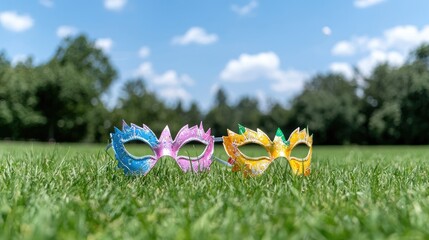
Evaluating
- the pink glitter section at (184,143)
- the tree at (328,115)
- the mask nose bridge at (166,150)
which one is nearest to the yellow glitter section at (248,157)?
the pink glitter section at (184,143)

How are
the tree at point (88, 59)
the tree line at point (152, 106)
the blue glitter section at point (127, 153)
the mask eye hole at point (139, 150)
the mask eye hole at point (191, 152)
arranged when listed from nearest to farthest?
1. the blue glitter section at point (127, 153)
2. the mask eye hole at point (191, 152)
3. the mask eye hole at point (139, 150)
4. the tree line at point (152, 106)
5. the tree at point (88, 59)

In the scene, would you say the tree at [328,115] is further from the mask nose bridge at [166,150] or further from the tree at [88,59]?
the mask nose bridge at [166,150]

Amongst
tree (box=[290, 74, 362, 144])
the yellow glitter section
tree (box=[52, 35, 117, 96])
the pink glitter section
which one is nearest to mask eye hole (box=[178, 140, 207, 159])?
the pink glitter section

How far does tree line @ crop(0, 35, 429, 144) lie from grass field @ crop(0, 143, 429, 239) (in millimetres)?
36829

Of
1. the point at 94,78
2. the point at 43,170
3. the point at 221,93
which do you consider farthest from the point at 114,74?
the point at 43,170

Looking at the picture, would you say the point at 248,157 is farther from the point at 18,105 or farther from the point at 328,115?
the point at 328,115

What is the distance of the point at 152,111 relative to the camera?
54219 mm

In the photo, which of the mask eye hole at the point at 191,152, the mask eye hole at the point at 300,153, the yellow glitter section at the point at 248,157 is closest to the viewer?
the yellow glitter section at the point at 248,157

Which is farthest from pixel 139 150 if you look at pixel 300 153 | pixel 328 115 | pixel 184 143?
pixel 328 115

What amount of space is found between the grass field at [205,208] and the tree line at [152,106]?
3683cm

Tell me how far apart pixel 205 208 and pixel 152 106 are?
174 feet

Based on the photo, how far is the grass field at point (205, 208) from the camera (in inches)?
63.9

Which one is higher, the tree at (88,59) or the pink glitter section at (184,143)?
the tree at (88,59)

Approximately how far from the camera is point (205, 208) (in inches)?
84.6
